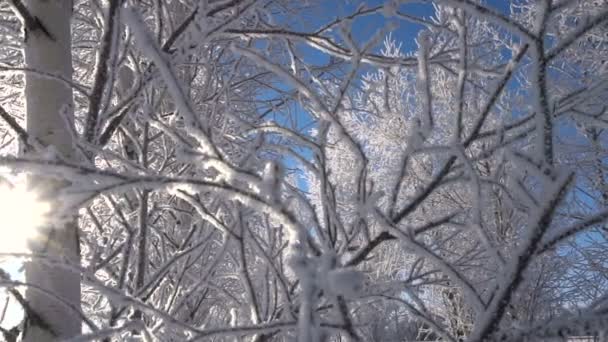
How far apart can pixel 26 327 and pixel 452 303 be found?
747 cm

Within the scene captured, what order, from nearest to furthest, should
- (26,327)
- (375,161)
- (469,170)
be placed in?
(469,170)
(26,327)
(375,161)

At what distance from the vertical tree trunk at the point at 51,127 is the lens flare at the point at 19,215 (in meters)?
0.13

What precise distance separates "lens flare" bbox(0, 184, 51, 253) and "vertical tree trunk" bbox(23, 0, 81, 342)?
131mm

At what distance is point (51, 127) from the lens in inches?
58.7

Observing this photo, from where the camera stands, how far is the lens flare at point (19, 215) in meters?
0.83

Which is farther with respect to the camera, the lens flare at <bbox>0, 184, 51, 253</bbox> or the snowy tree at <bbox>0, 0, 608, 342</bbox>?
the lens flare at <bbox>0, 184, 51, 253</bbox>

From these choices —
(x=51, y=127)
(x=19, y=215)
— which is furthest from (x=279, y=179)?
(x=51, y=127)

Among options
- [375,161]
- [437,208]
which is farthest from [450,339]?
[375,161]

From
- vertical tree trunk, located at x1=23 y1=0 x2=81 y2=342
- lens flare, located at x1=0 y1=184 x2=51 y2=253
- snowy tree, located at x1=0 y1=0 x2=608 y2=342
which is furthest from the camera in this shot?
vertical tree trunk, located at x1=23 y1=0 x2=81 y2=342

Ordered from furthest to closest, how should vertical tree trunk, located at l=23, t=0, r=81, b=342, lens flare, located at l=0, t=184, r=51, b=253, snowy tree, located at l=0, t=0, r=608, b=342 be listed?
vertical tree trunk, located at l=23, t=0, r=81, b=342
lens flare, located at l=0, t=184, r=51, b=253
snowy tree, located at l=0, t=0, r=608, b=342

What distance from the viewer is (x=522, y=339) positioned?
2.29 ft

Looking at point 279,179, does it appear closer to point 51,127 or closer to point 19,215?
point 19,215

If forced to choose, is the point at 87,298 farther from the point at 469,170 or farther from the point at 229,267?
the point at 469,170

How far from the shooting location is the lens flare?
83 cm
